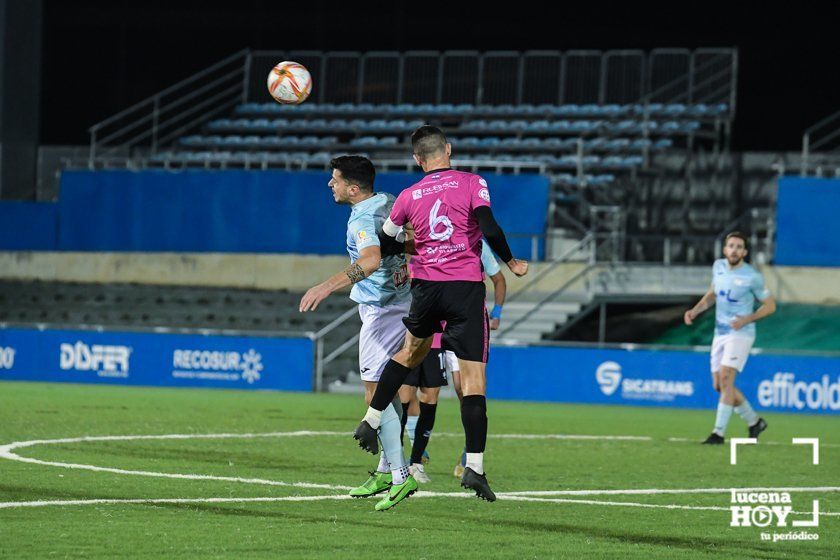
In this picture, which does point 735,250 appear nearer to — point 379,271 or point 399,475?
point 379,271

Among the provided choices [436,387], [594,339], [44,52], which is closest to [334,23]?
[44,52]

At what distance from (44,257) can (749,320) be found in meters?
22.1

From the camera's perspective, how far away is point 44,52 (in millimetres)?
38750

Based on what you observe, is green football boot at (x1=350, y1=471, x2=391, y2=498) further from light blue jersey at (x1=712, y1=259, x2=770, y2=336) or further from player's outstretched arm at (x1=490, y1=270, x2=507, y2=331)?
light blue jersey at (x1=712, y1=259, x2=770, y2=336)

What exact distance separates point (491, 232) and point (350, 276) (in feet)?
3.21

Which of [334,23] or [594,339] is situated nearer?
[594,339]

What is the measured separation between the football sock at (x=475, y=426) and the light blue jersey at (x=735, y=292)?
23.5ft

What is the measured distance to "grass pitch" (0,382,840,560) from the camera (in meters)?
7.91

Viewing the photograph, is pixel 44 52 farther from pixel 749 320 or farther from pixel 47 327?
pixel 749 320

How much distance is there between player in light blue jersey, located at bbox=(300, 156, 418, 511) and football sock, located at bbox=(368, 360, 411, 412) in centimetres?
18

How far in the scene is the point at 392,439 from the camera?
9.76 meters

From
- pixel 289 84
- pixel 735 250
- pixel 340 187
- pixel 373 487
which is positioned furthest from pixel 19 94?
pixel 373 487

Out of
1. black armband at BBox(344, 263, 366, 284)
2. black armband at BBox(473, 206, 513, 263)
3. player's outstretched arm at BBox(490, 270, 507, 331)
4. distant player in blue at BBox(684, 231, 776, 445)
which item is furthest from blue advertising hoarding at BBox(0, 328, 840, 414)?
black armband at BBox(344, 263, 366, 284)

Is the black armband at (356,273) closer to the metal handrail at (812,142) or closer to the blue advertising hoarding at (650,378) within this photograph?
the blue advertising hoarding at (650,378)
